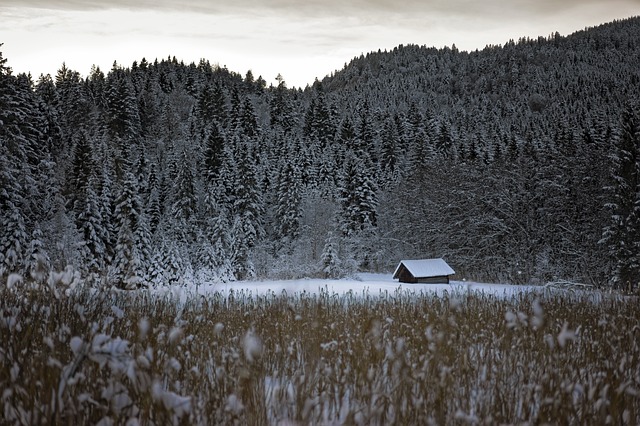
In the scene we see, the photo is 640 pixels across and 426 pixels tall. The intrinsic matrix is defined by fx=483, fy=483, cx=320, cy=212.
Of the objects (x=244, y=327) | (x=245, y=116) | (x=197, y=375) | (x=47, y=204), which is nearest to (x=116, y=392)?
(x=197, y=375)

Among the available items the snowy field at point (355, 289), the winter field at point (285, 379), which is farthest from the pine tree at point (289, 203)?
the winter field at point (285, 379)

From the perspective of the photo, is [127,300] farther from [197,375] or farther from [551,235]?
[551,235]

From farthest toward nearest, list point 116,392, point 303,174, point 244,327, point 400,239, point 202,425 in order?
point 303,174
point 400,239
point 244,327
point 202,425
point 116,392

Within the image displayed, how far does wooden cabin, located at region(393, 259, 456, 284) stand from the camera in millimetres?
32656

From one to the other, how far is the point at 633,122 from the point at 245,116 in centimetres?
5642

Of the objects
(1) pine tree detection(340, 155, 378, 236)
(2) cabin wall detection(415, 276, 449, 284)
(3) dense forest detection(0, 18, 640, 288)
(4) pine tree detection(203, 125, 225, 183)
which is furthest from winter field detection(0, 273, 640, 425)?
(4) pine tree detection(203, 125, 225, 183)

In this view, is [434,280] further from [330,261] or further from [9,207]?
[9,207]

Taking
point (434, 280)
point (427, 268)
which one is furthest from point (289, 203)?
point (434, 280)

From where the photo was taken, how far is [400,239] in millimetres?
50906

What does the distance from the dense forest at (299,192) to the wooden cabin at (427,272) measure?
4.92 m

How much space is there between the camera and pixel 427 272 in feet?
108

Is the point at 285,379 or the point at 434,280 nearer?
the point at 285,379

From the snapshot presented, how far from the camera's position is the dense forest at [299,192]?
106 feet

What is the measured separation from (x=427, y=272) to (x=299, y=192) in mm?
24607
